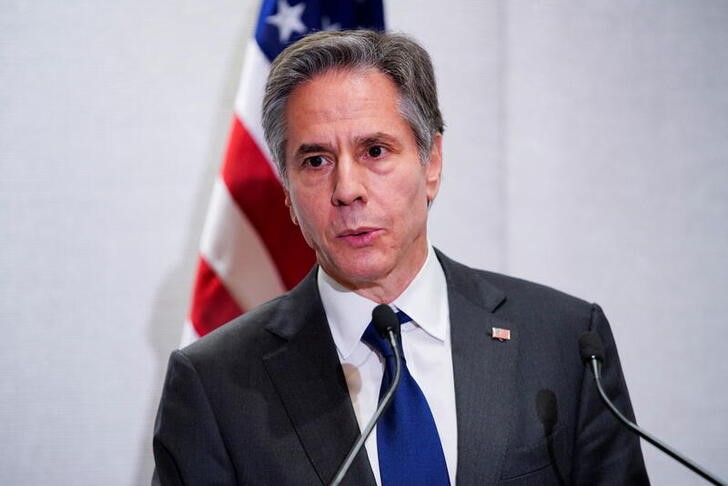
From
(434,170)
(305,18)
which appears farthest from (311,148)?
(305,18)

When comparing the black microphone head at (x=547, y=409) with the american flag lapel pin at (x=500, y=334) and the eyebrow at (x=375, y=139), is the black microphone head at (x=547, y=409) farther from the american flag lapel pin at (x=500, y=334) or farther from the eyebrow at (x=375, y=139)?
the eyebrow at (x=375, y=139)

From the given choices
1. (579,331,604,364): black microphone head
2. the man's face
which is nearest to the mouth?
the man's face

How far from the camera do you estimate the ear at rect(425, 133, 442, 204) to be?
1484 millimetres

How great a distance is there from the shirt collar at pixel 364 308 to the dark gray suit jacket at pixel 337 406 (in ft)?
0.09

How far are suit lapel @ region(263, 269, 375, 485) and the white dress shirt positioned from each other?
0.03 metres

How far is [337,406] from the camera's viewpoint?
1.29 metres

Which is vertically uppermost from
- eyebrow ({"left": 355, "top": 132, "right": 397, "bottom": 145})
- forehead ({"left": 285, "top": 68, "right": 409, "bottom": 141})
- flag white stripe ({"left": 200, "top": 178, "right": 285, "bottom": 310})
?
forehead ({"left": 285, "top": 68, "right": 409, "bottom": 141})

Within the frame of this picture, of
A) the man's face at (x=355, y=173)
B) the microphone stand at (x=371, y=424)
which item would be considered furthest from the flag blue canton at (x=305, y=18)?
the microphone stand at (x=371, y=424)

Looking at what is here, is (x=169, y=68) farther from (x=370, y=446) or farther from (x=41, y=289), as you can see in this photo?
(x=370, y=446)

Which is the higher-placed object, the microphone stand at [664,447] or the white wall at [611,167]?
the white wall at [611,167]

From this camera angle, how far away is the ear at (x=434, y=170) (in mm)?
1484

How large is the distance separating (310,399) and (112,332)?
2.79 ft

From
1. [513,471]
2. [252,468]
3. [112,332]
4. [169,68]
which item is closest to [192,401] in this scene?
[252,468]

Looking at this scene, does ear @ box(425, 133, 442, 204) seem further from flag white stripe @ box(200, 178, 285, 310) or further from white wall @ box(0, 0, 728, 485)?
white wall @ box(0, 0, 728, 485)
